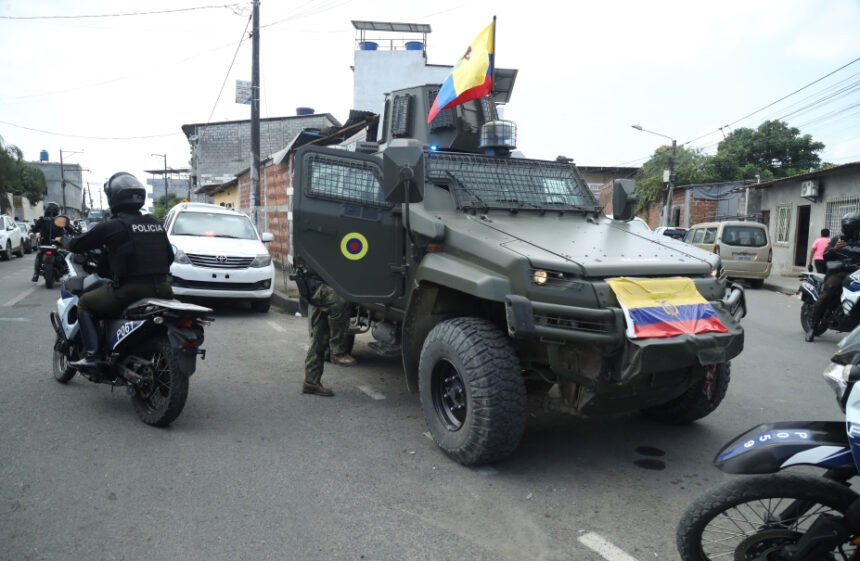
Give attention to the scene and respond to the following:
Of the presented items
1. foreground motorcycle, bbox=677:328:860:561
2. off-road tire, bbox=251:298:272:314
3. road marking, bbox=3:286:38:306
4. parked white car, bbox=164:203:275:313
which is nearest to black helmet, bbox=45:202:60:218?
road marking, bbox=3:286:38:306

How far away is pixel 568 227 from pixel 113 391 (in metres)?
4.04

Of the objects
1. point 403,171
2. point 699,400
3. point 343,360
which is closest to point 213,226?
point 343,360

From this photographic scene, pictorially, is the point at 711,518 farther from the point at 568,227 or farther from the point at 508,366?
the point at 568,227

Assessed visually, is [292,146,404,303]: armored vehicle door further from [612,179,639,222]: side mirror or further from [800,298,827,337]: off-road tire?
[800,298,827,337]: off-road tire

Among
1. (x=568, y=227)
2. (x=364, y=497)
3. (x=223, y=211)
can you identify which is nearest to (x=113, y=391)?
(x=364, y=497)

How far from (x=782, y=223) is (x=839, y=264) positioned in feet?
48.9

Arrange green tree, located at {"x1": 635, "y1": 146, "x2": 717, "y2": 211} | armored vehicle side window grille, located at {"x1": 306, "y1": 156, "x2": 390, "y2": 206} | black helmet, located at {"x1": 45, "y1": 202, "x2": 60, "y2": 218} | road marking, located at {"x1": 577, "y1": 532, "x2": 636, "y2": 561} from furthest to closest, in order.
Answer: green tree, located at {"x1": 635, "y1": 146, "x2": 717, "y2": 211}, black helmet, located at {"x1": 45, "y1": 202, "x2": 60, "y2": 218}, armored vehicle side window grille, located at {"x1": 306, "y1": 156, "x2": 390, "y2": 206}, road marking, located at {"x1": 577, "y1": 532, "x2": 636, "y2": 561}

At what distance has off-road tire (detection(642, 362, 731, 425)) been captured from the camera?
14.6ft

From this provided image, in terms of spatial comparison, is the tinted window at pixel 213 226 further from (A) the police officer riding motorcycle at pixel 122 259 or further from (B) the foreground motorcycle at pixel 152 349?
(A) the police officer riding motorcycle at pixel 122 259

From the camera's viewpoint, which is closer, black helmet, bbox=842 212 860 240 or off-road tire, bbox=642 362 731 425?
off-road tire, bbox=642 362 731 425

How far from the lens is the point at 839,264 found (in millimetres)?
8289

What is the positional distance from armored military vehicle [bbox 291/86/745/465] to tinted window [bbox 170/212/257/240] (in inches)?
213

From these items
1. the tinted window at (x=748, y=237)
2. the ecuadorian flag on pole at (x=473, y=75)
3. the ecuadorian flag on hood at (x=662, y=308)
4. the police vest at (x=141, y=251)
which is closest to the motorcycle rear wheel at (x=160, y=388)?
the police vest at (x=141, y=251)

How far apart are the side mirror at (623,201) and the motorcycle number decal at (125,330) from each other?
385 cm
